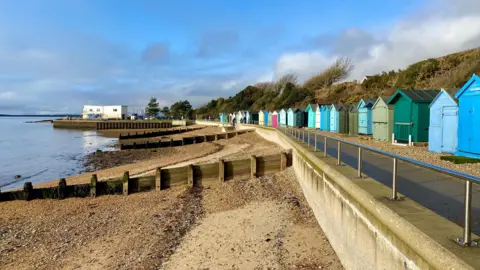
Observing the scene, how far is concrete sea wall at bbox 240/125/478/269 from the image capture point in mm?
3039

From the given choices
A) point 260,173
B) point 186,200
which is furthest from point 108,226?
point 260,173

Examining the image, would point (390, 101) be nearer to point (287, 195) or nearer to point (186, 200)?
point (287, 195)

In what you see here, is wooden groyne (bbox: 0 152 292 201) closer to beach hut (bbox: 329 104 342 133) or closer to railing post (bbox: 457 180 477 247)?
railing post (bbox: 457 180 477 247)

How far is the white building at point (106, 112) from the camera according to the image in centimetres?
13079

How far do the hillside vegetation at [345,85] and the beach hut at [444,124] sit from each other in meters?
18.0

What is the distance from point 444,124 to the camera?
1388 centimetres

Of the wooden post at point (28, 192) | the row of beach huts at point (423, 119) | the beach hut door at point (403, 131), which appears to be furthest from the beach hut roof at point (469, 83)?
the wooden post at point (28, 192)

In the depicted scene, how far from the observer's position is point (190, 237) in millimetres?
8609

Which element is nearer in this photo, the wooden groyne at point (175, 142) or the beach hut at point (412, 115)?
the beach hut at point (412, 115)

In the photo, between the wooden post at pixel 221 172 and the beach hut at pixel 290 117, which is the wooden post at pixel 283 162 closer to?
the wooden post at pixel 221 172

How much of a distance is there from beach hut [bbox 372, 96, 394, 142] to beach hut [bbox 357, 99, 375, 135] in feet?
→ 5.67

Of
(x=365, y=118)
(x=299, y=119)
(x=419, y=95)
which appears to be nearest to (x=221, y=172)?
(x=419, y=95)

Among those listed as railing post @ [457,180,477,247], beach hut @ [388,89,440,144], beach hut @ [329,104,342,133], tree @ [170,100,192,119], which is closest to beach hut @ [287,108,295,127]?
beach hut @ [329,104,342,133]

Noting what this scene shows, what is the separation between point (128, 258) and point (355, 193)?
205 inches
